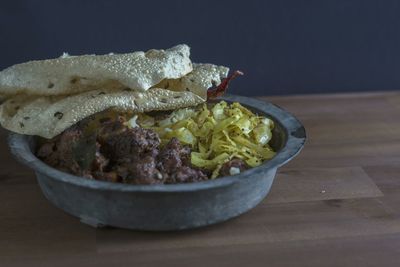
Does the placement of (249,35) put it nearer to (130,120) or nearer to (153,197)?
(130,120)

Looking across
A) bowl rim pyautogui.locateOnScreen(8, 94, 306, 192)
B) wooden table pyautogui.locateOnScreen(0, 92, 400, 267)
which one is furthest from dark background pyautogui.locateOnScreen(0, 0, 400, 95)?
bowl rim pyautogui.locateOnScreen(8, 94, 306, 192)

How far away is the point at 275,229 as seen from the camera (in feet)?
2.73

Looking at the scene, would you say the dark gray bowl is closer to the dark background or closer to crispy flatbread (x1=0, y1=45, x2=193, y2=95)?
crispy flatbread (x1=0, y1=45, x2=193, y2=95)

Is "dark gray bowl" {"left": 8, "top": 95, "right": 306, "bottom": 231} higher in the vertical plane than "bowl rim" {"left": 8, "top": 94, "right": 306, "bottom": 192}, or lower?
lower

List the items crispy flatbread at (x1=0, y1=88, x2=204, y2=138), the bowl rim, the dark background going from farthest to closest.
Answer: the dark background
crispy flatbread at (x1=0, y1=88, x2=204, y2=138)
the bowl rim

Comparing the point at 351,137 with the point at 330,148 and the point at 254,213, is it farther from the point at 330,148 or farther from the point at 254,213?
the point at 254,213

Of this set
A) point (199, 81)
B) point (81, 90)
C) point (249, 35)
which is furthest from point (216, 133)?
point (249, 35)

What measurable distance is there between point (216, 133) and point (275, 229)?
0.57ft

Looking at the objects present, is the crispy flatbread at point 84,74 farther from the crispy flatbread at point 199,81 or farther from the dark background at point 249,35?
the dark background at point 249,35

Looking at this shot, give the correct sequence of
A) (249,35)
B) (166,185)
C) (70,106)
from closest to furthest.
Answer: (166,185) → (70,106) → (249,35)

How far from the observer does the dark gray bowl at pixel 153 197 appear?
0.74 meters

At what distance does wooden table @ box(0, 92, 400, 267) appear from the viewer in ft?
2.52

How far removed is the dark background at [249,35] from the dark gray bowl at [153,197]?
1.58 ft

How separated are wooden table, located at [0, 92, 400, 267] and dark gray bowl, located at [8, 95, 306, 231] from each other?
3cm
